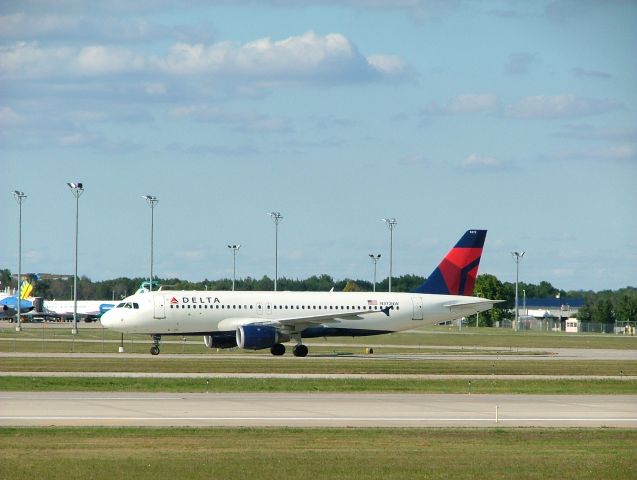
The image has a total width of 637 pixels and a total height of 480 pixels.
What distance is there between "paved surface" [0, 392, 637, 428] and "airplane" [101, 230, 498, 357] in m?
23.5

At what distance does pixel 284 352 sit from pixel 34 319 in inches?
4214

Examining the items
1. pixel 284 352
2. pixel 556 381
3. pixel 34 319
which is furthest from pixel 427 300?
pixel 34 319

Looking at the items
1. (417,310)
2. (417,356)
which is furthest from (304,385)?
(417,310)

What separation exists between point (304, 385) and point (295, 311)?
74.9 ft

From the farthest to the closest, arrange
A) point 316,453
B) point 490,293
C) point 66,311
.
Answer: point 490,293, point 66,311, point 316,453

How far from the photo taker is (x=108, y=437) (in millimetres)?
23766

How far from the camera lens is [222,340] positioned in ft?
195

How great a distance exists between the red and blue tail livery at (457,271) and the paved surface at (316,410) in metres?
28.1

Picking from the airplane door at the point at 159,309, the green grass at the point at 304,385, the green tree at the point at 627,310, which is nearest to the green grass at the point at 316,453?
the green grass at the point at 304,385

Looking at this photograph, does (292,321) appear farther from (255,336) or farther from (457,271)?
(457,271)

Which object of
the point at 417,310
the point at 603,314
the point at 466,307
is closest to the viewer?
the point at 417,310

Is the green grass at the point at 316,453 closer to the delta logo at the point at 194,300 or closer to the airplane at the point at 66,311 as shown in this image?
the delta logo at the point at 194,300

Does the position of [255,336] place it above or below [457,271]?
below

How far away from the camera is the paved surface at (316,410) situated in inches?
1070
